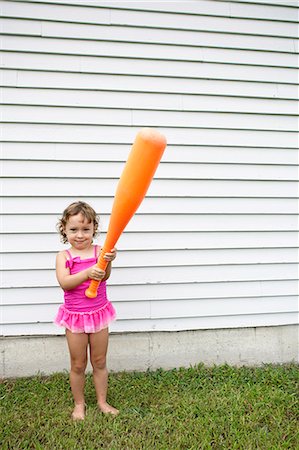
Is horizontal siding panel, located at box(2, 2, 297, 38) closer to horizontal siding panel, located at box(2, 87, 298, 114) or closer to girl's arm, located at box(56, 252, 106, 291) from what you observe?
horizontal siding panel, located at box(2, 87, 298, 114)

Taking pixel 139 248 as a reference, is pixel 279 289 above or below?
below

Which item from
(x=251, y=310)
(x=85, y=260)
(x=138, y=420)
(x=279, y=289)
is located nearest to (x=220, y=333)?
(x=251, y=310)

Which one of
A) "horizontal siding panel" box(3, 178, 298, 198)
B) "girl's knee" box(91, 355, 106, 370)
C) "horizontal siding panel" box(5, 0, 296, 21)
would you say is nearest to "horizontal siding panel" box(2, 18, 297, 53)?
→ "horizontal siding panel" box(5, 0, 296, 21)

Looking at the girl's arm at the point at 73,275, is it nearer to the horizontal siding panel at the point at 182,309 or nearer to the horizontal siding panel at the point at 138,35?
the horizontal siding panel at the point at 182,309

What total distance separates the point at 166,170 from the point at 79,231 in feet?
3.29

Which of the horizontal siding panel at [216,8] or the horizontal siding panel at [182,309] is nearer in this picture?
the horizontal siding panel at [216,8]

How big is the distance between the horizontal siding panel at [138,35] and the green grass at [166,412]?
8.31ft

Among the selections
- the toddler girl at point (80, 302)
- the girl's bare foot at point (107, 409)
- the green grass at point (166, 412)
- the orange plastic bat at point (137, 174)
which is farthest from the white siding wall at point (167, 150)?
the orange plastic bat at point (137, 174)

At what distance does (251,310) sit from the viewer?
3596 mm

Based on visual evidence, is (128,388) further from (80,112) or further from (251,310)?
(80,112)

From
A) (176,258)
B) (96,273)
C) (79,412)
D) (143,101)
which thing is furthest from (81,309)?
(143,101)

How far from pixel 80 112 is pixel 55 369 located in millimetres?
1971

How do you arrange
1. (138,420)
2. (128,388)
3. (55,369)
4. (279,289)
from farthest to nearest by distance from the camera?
(279,289)
(55,369)
(128,388)
(138,420)

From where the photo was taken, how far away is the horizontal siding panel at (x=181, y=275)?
327 centimetres
